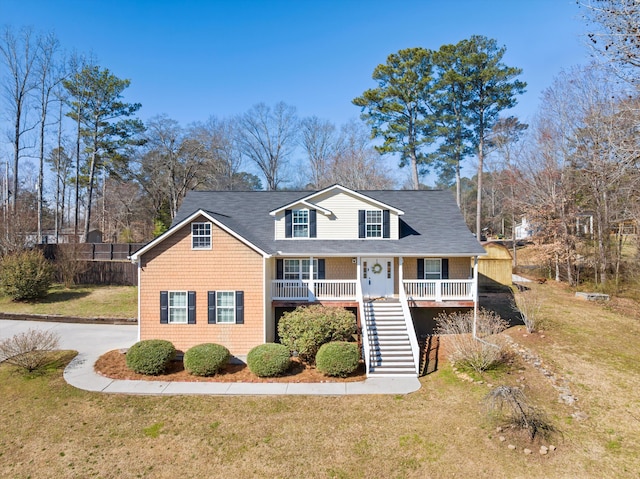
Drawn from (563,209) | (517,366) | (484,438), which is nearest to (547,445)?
(484,438)

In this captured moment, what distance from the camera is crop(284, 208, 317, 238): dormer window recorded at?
17547 mm

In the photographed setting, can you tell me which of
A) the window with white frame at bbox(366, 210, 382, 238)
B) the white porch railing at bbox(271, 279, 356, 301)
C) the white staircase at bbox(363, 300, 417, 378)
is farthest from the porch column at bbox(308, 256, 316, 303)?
the window with white frame at bbox(366, 210, 382, 238)

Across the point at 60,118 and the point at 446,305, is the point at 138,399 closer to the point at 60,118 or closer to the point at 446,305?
the point at 446,305

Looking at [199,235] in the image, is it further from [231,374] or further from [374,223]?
[374,223]

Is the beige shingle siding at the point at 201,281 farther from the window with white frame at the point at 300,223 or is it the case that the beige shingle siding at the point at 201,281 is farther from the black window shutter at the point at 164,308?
the window with white frame at the point at 300,223

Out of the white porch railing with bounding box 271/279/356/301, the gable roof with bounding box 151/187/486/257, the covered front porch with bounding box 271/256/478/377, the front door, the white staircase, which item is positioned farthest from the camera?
the front door

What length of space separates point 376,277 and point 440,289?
9.44ft

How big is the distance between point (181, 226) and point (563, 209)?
78.7 feet

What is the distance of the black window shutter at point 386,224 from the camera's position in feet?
57.5

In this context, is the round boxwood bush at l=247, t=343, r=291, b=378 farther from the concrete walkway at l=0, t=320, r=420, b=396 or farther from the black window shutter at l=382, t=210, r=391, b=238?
the black window shutter at l=382, t=210, r=391, b=238

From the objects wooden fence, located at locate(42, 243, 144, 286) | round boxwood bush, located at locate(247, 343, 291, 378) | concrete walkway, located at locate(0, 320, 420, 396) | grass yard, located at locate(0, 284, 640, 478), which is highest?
wooden fence, located at locate(42, 243, 144, 286)

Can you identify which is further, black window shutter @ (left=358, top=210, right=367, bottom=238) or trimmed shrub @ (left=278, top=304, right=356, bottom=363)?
Answer: black window shutter @ (left=358, top=210, right=367, bottom=238)

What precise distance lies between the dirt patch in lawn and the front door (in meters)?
4.18

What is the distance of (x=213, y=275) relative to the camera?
1489 centimetres
